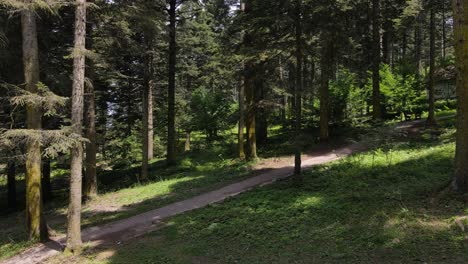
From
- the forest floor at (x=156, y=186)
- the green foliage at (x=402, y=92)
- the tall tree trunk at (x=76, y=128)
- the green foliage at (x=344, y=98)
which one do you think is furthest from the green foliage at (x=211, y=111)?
the tall tree trunk at (x=76, y=128)

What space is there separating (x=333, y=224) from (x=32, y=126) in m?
8.88

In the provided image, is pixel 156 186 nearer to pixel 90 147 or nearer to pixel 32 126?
pixel 90 147

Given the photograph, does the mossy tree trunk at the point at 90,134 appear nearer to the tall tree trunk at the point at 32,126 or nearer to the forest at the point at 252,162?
the forest at the point at 252,162

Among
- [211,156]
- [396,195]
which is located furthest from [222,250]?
[211,156]

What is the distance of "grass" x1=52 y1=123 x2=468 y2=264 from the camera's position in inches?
279

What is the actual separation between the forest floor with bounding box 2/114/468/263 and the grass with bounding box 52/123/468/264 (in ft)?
0.07

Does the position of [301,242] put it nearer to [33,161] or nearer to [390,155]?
[390,155]

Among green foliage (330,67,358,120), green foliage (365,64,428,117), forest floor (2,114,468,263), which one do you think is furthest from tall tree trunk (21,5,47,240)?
green foliage (365,64,428,117)

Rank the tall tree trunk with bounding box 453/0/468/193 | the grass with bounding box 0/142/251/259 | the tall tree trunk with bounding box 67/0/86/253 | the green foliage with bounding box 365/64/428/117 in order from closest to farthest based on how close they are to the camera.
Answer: the tall tree trunk with bounding box 453/0/468/193 < the tall tree trunk with bounding box 67/0/86/253 < the grass with bounding box 0/142/251/259 < the green foliage with bounding box 365/64/428/117

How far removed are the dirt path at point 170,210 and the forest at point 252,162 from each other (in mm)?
82

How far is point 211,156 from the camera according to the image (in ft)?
70.0

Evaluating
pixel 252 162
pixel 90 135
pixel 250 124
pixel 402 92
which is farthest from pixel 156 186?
pixel 402 92

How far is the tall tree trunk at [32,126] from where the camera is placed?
1064 cm

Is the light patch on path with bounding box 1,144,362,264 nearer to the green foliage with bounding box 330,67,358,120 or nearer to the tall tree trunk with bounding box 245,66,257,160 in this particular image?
the tall tree trunk with bounding box 245,66,257,160
